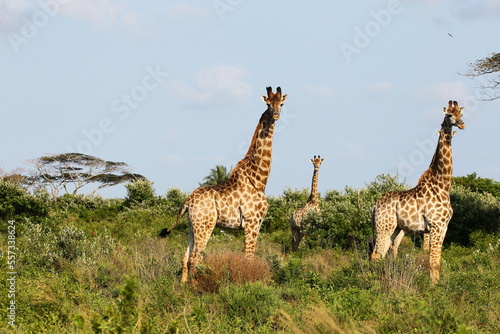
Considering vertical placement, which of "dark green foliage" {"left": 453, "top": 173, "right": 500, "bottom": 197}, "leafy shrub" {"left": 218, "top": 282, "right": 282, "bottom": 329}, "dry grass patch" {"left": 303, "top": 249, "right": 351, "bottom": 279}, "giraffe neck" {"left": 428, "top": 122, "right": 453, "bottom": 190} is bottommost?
"leafy shrub" {"left": 218, "top": 282, "right": 282, "bottom": 329}

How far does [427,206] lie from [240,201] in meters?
3.82

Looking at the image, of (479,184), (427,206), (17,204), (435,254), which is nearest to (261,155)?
(427,206)

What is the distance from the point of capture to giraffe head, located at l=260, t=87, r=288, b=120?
1253 cm

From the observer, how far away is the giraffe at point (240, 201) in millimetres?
12250

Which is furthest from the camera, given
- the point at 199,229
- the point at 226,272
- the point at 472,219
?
the point at 472,219

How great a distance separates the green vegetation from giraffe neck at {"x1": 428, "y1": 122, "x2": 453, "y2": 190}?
1772 millimetres

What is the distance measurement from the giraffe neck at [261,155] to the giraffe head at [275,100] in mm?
308

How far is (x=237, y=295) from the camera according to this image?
9594 millimetres

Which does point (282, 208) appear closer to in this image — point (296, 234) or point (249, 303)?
point (296, 234)

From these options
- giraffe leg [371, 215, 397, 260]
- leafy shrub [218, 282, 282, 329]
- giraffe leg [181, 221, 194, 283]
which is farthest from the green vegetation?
giraffe leg [371, 215, 397, 260]

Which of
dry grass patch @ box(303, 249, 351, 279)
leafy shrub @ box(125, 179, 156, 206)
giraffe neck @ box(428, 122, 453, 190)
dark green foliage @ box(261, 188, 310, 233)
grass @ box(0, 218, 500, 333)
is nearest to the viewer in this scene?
grass @ box(0, 218, 500, 333)

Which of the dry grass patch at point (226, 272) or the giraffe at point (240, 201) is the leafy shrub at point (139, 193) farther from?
the dry grass patch at point (226, 272)

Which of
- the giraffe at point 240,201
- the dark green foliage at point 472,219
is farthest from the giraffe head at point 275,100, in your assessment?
the dark green foliage at point 472,219

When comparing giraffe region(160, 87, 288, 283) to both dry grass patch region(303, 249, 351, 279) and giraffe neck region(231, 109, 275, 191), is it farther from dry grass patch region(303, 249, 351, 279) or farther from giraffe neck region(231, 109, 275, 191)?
dry grass patch region(303, 249, 351, 279)
